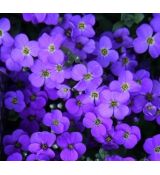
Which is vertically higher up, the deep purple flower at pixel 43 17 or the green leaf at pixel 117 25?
the deep purple flower at pixel 43 17

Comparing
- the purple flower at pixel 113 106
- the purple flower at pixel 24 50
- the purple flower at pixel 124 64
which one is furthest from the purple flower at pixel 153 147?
the purple flower at pixel 24 50

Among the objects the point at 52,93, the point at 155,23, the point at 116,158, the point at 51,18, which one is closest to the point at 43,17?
→ the point at 51,18

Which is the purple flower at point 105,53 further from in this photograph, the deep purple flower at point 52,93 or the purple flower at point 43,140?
the purple flower at point 43,140

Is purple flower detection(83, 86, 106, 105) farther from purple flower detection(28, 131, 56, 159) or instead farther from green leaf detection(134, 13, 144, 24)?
green leaf detection(134, 13, 144, 24)

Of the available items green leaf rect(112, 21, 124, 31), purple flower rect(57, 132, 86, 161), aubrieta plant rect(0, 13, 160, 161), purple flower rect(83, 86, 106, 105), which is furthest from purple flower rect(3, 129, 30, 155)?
green leaf rect(112, 21, 124, 31)

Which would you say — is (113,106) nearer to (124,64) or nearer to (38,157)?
(124,64)
